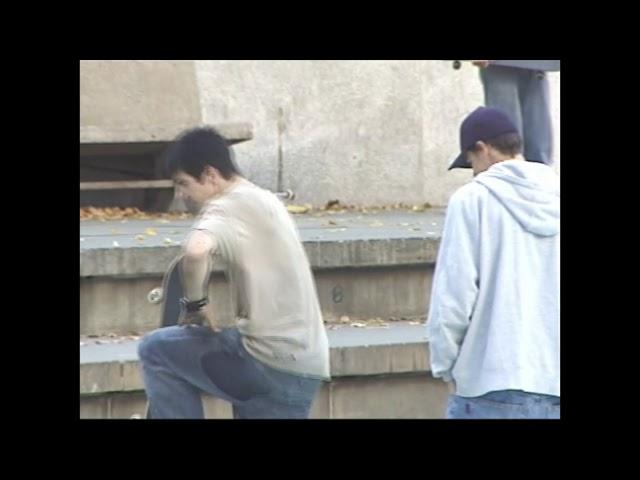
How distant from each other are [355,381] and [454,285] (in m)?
1.43

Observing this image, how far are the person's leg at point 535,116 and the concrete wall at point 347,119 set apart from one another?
224cm

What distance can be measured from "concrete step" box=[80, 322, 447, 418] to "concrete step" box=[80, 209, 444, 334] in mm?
194

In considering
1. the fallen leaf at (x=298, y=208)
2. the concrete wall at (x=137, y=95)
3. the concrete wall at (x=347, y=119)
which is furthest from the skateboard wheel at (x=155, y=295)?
the concrete wall at (x=347, y=119)

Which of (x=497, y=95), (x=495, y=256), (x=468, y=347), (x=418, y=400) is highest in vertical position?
(x=497, y=95)

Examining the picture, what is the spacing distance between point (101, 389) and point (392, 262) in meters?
1.65

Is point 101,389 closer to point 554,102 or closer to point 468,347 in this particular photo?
point 468,347

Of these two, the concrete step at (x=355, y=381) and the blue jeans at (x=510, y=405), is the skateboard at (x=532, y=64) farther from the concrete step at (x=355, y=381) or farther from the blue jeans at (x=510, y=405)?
the blue jeans at (x=510, y=405)

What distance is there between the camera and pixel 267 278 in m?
4.59

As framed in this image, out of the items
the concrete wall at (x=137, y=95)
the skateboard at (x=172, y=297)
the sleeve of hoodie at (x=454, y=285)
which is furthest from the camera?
the concrete wall at (x=137, y=95)

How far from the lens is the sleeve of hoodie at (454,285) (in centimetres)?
435

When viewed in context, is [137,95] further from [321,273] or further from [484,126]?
[484,126]

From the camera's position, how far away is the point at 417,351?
18.8 feet

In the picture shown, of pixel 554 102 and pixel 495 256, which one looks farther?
pixel 554 102
